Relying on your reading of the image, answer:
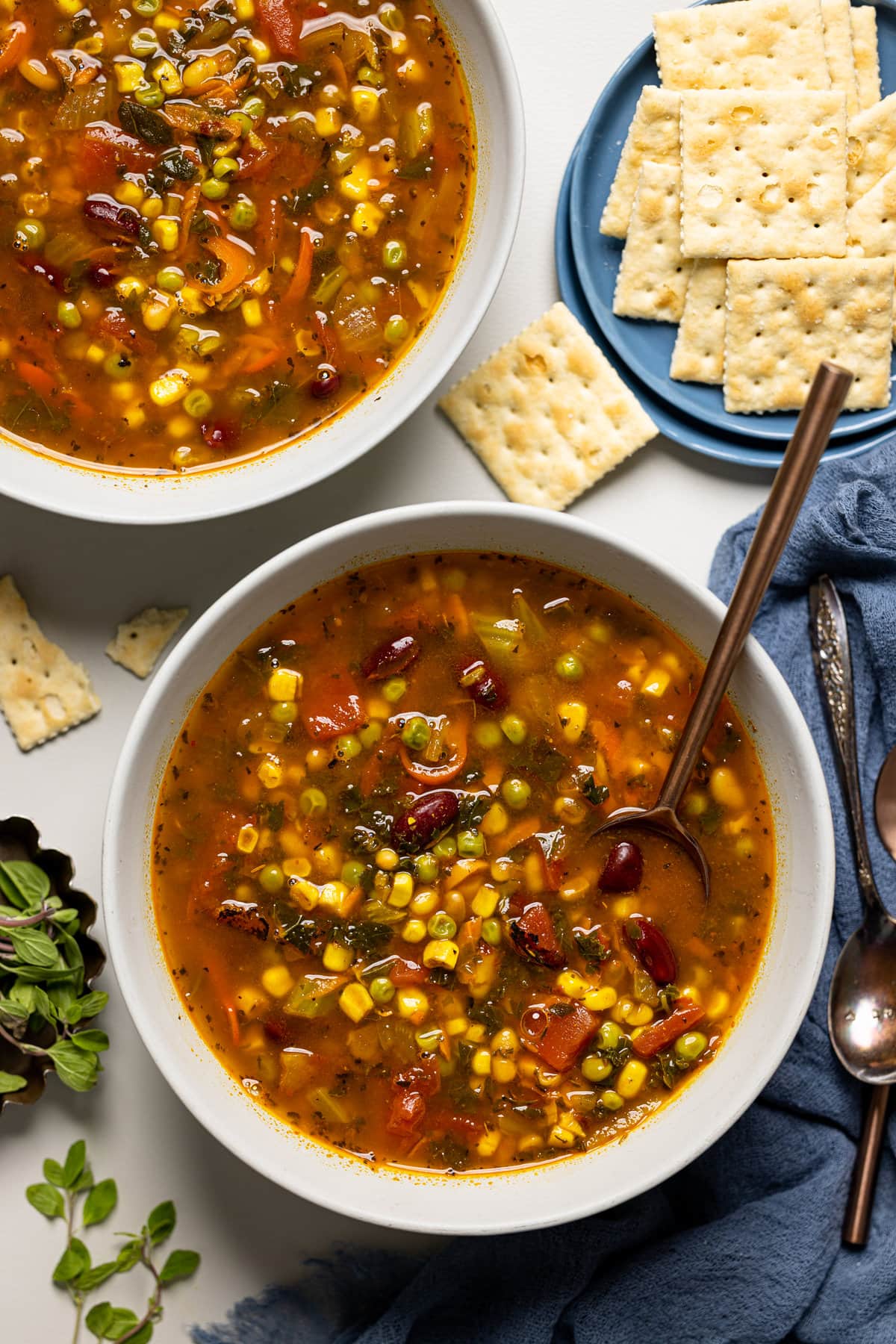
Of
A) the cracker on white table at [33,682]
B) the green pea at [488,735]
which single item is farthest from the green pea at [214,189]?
the green pea at [488,735]

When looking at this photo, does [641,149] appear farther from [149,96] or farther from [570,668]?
[570,668]

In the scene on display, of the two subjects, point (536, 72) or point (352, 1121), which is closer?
point (352, 1121)

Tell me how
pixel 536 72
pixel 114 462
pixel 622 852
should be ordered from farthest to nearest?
pixel 536 72
pixel 114 462
pixel 622 852

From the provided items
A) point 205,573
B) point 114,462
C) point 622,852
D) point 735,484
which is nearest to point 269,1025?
point 622,852

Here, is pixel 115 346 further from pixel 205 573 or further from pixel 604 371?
pixel 604 371

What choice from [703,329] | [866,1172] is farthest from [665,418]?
[866,1172]

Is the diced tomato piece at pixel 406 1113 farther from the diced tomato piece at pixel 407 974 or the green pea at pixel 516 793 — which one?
the green pea at pixel 516 793
